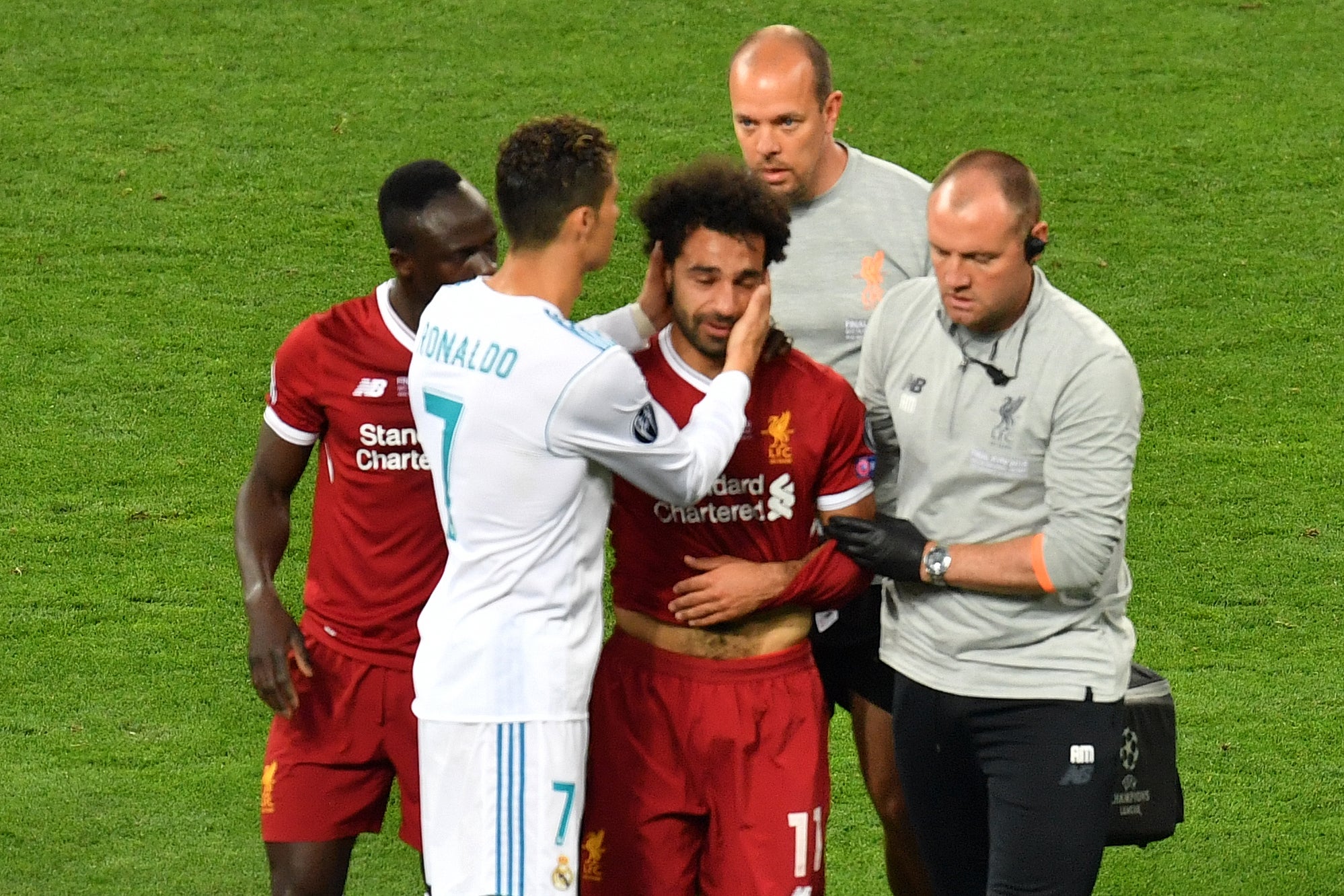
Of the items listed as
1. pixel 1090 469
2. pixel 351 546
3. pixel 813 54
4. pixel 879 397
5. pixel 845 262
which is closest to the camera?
pixel 1090 469

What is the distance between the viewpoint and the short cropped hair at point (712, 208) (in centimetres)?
376

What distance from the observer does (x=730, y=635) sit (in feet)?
12.7

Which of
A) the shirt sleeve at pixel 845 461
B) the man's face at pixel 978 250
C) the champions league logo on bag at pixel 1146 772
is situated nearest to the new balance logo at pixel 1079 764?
the champions league logo on bag at pixel 1146 772

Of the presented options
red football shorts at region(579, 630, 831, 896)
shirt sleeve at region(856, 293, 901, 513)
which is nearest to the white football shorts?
red football shorts at region(579, 630, 831, 896)

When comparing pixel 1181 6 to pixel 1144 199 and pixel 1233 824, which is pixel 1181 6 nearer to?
pixel 1144 199

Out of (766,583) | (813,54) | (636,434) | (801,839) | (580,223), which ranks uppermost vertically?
(813,54)

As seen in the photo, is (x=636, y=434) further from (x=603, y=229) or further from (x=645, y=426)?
(x=603, y=229)

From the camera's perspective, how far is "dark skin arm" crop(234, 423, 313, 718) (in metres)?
4.01

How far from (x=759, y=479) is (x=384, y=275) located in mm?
5546

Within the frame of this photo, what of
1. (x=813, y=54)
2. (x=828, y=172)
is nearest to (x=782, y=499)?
(x=828, y=172)

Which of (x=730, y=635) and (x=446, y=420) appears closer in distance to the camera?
(x=446, y=420)

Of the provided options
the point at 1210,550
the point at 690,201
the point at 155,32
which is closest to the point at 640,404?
the point at 690,201

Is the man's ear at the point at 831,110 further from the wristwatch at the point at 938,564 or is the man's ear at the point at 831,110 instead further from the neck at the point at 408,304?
the wristwatch at the point at 938,564

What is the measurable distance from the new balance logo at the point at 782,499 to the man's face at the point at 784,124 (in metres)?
0.90
